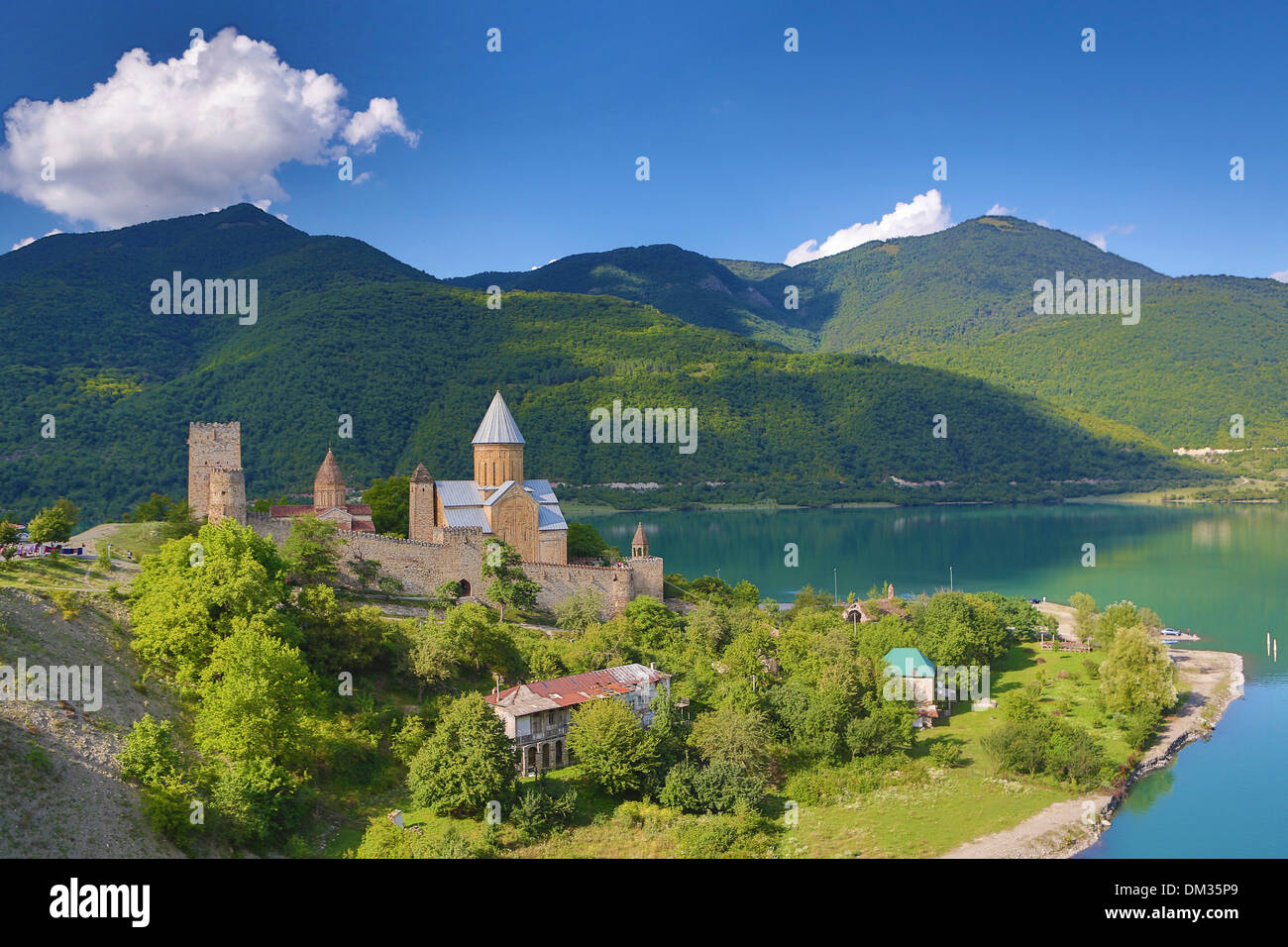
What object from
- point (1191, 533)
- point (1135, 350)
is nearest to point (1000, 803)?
point (1191, 533)

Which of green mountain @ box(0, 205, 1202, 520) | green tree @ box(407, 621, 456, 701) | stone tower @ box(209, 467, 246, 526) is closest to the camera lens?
green tree @ box(407, 621, 456, 701)

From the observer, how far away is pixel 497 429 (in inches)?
1487

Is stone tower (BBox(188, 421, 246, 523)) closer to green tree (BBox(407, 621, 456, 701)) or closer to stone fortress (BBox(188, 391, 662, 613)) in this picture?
stone fortress (BBox(188, 391, 662, 613))

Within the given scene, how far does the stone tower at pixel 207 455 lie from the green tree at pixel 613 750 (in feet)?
53.4

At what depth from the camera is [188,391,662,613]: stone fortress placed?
3075 centimetres

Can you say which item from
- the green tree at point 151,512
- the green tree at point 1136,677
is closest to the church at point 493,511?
the green tree at point 151,512

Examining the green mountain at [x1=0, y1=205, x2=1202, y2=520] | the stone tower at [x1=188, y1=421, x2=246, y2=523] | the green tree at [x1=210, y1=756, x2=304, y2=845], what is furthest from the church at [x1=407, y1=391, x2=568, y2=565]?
the green mountain at [x1=0, y1=205, x2=1202, y2=520]

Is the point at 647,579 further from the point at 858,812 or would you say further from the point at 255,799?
the point at 255,799

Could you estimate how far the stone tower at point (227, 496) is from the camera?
95.9 feet

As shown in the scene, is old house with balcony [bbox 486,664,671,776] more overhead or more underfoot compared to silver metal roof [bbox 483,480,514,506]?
more underfoot

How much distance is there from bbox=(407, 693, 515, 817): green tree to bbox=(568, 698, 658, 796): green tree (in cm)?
181

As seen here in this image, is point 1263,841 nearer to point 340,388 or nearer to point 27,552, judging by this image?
point 27,552

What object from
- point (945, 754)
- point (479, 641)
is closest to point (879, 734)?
point (945, 754)

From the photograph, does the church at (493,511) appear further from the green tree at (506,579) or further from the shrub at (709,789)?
the shrub at (709,789)
